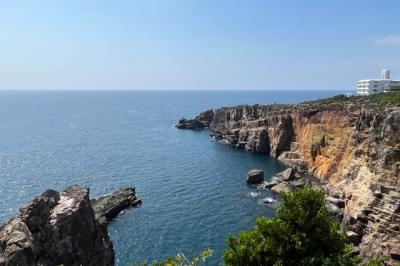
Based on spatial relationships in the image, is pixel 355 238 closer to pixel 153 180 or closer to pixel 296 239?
pixel 296 239

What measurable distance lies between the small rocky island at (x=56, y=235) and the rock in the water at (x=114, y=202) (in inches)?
921

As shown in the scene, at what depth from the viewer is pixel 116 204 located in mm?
84688

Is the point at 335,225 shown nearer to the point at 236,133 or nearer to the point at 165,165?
the point at 165,165

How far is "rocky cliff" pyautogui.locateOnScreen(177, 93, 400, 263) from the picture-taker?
188 feet

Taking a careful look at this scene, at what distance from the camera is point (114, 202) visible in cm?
8562

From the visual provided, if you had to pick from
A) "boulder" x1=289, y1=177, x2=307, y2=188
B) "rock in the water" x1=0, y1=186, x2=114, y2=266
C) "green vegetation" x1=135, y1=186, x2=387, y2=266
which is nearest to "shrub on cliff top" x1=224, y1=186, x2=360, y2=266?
"green vegetation" x1=135, y1=186, x2=387, y2=266

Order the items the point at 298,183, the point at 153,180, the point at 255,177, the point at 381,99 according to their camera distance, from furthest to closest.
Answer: the point at 381,99, the point at 153,180, the point at 255,177, the point at 298,183

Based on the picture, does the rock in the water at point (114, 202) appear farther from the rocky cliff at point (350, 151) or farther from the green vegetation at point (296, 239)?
the green vegetation at point (296, 239)

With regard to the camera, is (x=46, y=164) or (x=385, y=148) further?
(x=46, y=164)

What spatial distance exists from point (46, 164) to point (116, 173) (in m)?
23.5

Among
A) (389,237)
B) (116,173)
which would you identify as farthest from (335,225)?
(116,173)

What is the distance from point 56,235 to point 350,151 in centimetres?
7155

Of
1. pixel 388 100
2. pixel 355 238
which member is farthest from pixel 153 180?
pixel 388 100

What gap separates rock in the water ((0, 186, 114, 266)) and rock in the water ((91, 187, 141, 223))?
25559mm
